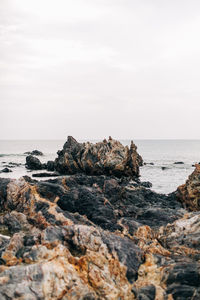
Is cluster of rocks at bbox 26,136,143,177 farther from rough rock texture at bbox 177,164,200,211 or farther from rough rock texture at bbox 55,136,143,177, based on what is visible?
rough rock texture at bbox 177,164,200,211

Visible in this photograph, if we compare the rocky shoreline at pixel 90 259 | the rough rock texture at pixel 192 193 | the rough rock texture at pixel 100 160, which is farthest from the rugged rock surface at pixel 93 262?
the rough rock texture at pixel 100 160

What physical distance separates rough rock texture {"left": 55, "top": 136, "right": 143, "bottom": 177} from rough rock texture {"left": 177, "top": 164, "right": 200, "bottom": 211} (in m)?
30.6

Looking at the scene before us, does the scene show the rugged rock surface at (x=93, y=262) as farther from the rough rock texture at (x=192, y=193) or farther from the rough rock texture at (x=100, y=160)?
the rough rock texture at (x=100, y=160)

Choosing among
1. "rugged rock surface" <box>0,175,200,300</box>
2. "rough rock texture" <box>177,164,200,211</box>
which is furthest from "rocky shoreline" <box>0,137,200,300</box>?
"rough rock texture" <box>177,164,200,211</box>

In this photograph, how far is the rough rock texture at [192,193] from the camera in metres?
23.0

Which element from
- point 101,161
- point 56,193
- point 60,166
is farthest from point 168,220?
point 60,166

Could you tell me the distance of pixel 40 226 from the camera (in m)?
11.9

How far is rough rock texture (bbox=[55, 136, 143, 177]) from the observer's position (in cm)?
5534

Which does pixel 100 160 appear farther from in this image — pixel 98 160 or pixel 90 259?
pixel 90 259

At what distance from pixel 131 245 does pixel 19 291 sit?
388 centimetres

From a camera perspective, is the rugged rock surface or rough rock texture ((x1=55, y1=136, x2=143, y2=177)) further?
rough rock texture ((x1=55, y1=136, x2=143, y2=177))

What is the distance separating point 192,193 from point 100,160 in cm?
3472

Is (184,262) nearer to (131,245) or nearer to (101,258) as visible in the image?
(131,245)

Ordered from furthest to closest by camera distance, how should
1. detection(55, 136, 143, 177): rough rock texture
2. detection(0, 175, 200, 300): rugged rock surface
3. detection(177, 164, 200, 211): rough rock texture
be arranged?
1. detection(55, 136, 143, 177): rough rock texture
2. detection(177, 164, 200, 211): rough rock texture
3. detection(0, 175, 200, 300): rugged rock surface
